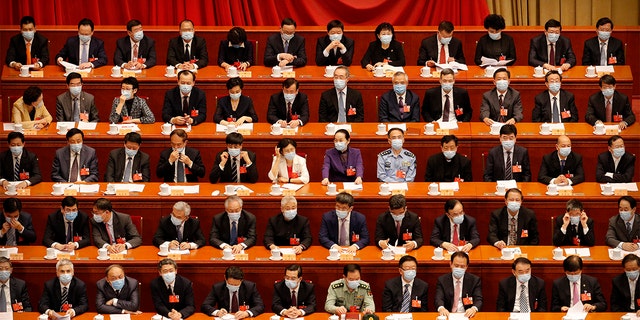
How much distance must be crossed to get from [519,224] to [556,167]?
0.75 m

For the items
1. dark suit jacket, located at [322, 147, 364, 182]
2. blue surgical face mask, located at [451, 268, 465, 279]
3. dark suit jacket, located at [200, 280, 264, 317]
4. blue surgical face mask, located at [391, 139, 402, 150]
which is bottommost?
dark suit jacket, located at [200, 280, 264, 317]

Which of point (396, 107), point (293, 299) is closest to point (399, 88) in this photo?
point (396, 107)

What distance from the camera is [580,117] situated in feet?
35.6

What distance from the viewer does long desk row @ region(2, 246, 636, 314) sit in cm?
916

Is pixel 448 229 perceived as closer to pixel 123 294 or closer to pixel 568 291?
pixel 568 291

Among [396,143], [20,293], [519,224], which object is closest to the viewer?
[20,293]

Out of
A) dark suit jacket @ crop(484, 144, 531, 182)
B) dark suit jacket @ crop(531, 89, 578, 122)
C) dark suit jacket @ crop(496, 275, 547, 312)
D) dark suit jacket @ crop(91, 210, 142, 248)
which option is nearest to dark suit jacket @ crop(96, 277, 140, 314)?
dark suit jacket @ crop(91, 210, 142, 248)

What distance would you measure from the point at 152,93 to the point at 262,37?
→ 1.19 meters

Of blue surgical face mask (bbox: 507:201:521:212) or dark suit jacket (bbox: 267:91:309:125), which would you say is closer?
blue surgical face mask (bbox: 507:201:521:212)

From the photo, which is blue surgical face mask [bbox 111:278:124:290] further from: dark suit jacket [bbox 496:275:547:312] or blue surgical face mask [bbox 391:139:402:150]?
dark suit jacket [bbox 496:275:547:312]

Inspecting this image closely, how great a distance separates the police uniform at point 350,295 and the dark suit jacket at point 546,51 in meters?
3.14

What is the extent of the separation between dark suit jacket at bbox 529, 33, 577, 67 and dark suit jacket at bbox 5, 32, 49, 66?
4264 millimetres

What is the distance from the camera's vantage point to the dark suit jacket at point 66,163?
32.5ft

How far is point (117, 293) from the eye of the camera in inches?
351
